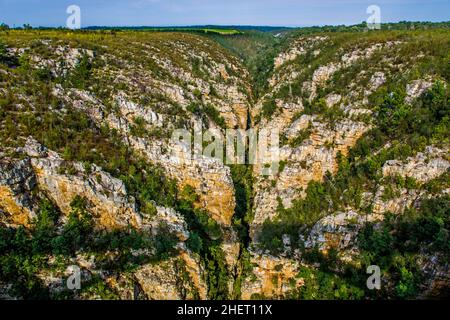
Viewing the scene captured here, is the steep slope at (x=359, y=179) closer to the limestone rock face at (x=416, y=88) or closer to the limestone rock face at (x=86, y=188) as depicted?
the limestone rock face at (x=416, y=88)

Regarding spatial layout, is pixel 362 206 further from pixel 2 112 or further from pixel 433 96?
pixel 2 112

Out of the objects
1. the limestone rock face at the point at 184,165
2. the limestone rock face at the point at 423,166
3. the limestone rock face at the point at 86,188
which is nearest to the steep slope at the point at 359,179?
the limestone rock face at the point at 423,166

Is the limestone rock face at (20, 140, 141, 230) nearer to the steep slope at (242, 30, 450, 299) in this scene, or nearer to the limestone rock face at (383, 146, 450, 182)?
the steep slope at (242, 30, 450, 299)

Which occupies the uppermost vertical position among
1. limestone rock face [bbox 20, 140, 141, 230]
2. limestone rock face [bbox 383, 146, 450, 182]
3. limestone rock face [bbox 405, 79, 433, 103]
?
limestone rock face [bbox 405, 79, 433, 103]

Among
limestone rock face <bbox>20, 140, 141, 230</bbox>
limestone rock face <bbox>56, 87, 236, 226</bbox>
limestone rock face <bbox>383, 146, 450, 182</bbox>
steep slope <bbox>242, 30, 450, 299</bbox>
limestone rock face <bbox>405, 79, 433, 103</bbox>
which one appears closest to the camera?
limestone rock face <bbox>20, 140, 141, 230</bbox>

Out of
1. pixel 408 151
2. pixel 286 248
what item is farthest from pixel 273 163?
pixel 408 151

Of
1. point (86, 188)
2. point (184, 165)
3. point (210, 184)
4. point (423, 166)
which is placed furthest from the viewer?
point (210, 184)

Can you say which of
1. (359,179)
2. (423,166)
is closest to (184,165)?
(359,179)

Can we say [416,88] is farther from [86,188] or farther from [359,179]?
[86,188]

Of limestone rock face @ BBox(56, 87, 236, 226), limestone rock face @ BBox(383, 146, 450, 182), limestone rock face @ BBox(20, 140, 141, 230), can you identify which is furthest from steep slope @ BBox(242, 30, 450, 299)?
limestone rock face @ BBox(20, 140, 141, 230)
